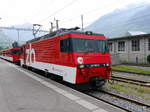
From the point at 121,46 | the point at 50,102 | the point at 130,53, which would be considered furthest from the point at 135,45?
the point at 50,102

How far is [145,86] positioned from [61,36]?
514 centimetres

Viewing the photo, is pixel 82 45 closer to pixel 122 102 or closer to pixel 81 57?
pixel 81 57

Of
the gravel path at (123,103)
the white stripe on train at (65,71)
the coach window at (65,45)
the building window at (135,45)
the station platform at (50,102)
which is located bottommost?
the gravel path at (123,103)

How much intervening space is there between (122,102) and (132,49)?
1746 cm

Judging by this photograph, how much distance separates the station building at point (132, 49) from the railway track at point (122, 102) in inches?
531

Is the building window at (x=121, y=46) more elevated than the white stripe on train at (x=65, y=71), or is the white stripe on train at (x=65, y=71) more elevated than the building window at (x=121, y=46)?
the building window at (x=121, y=46)

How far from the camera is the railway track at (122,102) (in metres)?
5.18

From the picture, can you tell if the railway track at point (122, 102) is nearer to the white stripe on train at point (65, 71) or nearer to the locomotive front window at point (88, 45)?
the white stripe on train at point (65, 71)

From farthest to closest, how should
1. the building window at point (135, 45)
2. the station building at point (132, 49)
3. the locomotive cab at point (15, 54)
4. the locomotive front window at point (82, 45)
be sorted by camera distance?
the locomotive cab at point (15, 54) < the building window at point (135, 45) < the station building at point (132, 49) < the locomotive front window at point (82, 45)

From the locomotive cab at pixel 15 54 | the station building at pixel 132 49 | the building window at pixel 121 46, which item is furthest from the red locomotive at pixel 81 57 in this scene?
the locomotive cab at pixel 15 54

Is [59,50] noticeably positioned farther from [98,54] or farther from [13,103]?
[13,103]

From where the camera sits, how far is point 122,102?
590cm

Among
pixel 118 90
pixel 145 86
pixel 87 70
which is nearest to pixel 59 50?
pixel 87 70

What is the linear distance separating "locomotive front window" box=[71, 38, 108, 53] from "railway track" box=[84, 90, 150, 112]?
2034 mm
